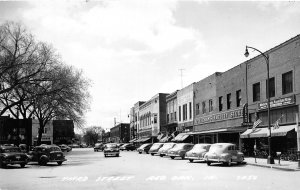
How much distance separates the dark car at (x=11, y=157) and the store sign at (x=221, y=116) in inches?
844

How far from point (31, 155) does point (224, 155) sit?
14.8m

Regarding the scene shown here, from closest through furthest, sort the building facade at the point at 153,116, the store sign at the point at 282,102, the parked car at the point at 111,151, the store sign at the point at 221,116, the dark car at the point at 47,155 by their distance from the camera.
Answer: the dark car at the point at 47,155 < the store sign at the point at 282,102 < the store sign at the point at 221,116 < the parked car at the point at 111,151 < the building facade at the point at 153,116

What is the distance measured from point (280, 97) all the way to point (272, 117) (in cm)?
214

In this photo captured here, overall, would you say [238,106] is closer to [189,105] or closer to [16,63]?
[189,105]

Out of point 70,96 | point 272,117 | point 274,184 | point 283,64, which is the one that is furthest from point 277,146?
point 70,96

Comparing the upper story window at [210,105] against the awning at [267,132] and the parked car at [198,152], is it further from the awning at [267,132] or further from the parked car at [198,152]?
the parked car at [198,152]

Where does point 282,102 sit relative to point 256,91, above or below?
below

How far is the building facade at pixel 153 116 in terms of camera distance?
2980 inches

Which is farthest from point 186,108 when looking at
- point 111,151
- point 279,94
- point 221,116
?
point 279,94

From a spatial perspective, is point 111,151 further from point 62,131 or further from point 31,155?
point 62,131

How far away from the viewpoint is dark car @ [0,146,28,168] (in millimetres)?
26438

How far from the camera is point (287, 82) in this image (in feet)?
105

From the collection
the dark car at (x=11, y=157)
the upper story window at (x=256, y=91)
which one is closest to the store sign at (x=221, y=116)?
the upper story window at (x=256, y=91)

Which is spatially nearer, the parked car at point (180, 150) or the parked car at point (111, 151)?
the parked car at point (180, 150)
